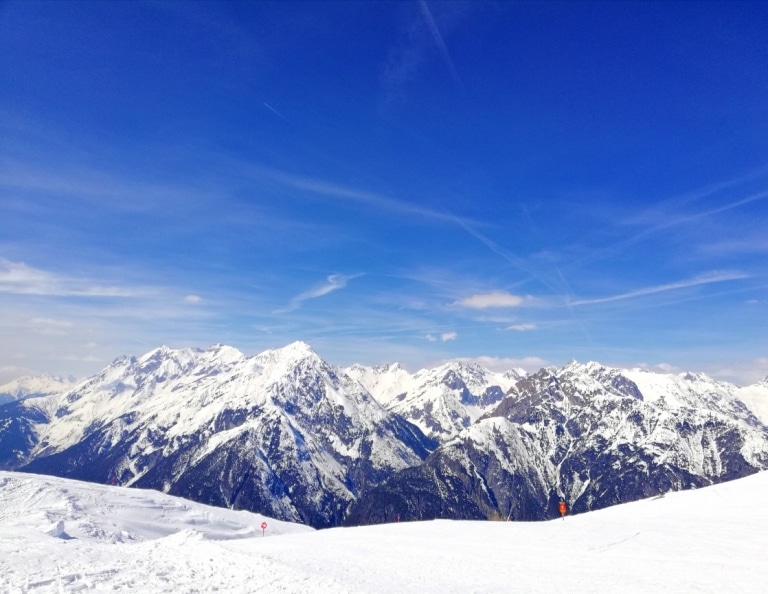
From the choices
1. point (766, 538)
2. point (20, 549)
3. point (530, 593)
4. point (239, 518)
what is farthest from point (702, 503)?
point (239, 518)

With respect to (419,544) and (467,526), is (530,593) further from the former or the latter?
(467,526)

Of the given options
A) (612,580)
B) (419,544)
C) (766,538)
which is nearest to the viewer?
(612,580)

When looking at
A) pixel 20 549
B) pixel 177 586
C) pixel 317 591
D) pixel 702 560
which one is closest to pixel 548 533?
pixel 702 560

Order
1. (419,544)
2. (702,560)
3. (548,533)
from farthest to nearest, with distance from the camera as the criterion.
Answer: (548,533)
(419,544)
(702,560)

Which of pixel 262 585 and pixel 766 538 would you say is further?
pixel 766 538

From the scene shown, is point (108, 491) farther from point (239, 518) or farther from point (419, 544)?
point (419, 544)

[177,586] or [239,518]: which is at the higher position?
[177,586]
